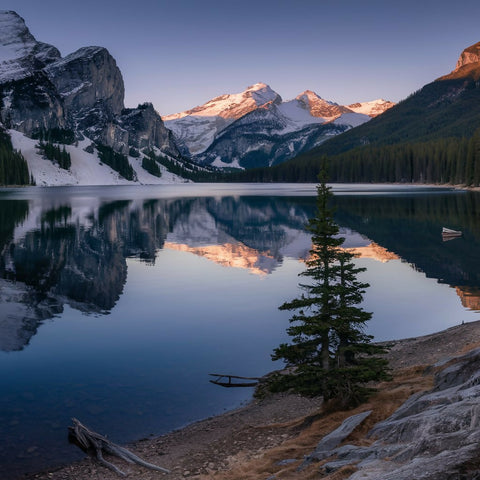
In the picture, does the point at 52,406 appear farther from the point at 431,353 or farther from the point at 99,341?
the point at 431,353

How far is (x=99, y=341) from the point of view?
22453 millimetres

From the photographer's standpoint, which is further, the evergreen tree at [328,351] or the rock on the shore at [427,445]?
the evergreen tree at [328,351]

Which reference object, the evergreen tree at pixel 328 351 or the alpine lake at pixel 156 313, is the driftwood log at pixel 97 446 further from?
the evergreen tree at pixel 328 351

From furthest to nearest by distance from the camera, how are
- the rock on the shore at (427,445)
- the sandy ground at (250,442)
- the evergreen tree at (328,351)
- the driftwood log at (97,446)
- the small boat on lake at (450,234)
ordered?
the small boat on lake at (450,234), the evergreen tree at (328,351), the driftwood log at (97,446), the sandy ground at (250,442), the rock on the shore at (427,445)

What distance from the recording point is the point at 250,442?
13.3m

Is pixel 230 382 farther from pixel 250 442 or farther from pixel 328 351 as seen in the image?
pixel 250 442

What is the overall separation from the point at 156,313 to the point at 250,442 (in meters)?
15.2

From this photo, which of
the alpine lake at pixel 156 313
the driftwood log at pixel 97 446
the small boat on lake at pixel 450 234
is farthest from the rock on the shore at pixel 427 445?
the small boat on lake at pixel 450 234

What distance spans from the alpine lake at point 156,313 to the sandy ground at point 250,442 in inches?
33.2

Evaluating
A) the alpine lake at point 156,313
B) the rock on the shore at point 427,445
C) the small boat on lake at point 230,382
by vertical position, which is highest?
the rock on the shore at point 427,445

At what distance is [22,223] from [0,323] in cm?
5012

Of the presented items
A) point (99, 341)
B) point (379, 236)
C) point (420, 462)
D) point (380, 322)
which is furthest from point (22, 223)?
point (420, 462)

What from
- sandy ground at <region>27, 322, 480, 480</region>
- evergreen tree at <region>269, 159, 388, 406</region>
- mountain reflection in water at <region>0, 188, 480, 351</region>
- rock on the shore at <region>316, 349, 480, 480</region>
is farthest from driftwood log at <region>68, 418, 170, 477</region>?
mountain reflection in water at <region>0, 188, 480, 351</region>

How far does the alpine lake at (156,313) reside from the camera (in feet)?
51.2
